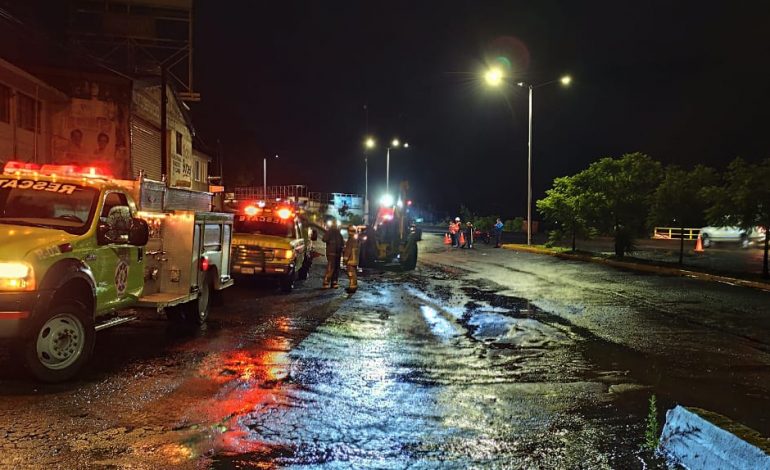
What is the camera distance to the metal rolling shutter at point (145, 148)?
2345 centimetres

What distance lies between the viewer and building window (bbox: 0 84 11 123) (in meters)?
17.0

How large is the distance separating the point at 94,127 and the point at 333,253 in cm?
1210

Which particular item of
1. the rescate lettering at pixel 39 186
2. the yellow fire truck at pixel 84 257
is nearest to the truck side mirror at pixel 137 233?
the yellow fire truck at pixel 84 257

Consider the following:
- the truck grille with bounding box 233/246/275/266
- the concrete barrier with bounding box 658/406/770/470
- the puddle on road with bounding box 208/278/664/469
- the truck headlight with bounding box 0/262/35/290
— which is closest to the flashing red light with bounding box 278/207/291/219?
the truck grille with bounding box 233/246/275/266

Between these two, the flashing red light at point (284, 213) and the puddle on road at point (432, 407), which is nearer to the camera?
the puddle on road at point (432, 407)

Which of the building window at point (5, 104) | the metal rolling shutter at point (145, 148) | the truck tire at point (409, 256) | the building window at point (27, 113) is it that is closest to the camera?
the building window at point (5, 104)

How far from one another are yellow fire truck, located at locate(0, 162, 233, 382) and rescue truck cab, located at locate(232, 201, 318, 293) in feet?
13.5

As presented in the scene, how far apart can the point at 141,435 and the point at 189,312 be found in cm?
474

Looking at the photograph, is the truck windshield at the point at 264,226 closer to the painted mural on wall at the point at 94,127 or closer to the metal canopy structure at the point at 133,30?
the painted mural on wall at the point at 94,127

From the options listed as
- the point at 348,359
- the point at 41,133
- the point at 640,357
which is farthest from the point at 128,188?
the point at 41,133

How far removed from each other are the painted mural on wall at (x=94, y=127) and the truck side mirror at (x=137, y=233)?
16.0 metres

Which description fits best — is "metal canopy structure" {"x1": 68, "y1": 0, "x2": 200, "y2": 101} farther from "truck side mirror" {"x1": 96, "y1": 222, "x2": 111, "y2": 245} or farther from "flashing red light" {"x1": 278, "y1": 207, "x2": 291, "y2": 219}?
"truck side mirror" {"x1": 96, "y1": 222, "x2": 111, "y2": 245}

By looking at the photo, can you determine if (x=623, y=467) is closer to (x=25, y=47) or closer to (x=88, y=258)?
(x=88, y=258)

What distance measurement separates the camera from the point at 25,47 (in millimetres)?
20859
